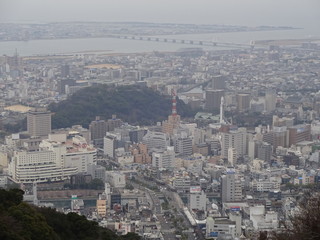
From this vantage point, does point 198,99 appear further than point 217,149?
Yes

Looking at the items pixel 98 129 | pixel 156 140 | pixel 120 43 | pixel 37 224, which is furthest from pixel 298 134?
pixel 120 43

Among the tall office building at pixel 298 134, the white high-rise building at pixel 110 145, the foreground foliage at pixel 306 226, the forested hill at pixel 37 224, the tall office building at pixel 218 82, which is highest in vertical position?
the foreground foliage at pixel 306 226

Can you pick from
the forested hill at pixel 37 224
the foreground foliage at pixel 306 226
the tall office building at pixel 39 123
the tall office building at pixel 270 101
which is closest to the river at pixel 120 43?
the tall office building at pixel 270 101

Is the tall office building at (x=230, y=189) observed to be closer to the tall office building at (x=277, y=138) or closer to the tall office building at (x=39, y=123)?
the tall office building at (x=277, y=138)

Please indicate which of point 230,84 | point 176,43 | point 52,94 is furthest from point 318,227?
point 176,43

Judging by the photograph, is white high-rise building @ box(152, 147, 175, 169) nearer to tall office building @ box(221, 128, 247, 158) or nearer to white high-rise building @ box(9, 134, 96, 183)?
white high-rise building @ box(9, 134, 96, 183)

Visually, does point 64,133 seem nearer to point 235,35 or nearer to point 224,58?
point 224,58
